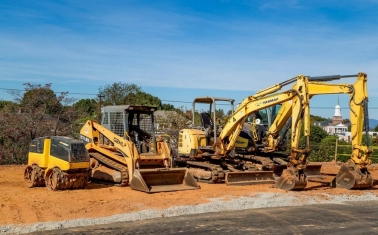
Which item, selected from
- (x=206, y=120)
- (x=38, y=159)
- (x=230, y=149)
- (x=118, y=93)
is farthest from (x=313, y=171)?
(x=118, y=93)

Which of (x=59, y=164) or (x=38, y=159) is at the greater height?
(x=38, y=159)

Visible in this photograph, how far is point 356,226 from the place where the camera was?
31.0 ft

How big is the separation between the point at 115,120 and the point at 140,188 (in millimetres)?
3209

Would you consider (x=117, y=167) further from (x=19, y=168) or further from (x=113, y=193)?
(x=19, y=168)

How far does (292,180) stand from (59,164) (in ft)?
22.0

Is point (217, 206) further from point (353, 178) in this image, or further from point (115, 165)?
point (353, 178)

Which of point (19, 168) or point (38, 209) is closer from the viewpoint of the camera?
point (38, 209)

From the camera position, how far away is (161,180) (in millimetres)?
14633

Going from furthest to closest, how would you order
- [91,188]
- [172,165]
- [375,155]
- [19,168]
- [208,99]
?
[375,155]
[19,168]
[208,99]
[172,165]
[91,188]

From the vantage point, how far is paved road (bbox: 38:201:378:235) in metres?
8.81

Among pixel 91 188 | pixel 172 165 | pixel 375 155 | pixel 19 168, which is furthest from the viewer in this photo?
pixel 375 155

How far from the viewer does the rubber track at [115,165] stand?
14.8 metres

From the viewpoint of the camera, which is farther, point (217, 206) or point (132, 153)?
point (132, 153)

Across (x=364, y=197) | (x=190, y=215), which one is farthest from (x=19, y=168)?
(x=364, y=197)
